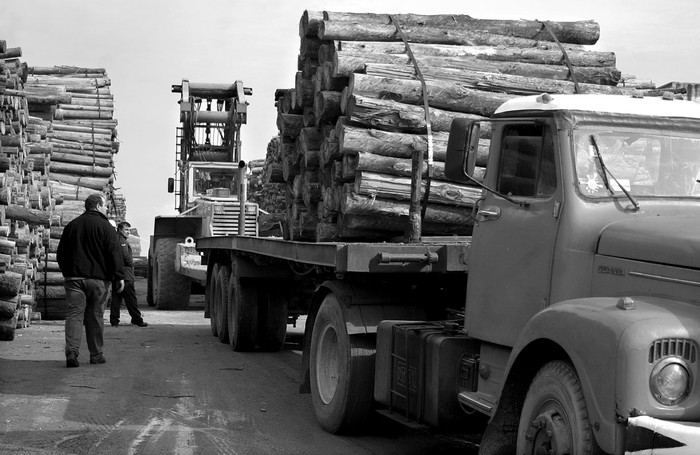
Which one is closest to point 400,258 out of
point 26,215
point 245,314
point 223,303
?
point 245,314

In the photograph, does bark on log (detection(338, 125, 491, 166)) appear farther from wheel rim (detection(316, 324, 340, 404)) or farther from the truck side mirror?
the truck side mirror

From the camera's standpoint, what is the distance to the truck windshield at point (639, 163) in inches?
233

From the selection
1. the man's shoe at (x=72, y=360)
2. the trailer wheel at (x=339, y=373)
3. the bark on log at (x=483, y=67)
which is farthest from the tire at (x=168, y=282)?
the trailer wheel at (x=339, y=373)

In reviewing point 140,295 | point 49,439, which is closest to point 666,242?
point 49,439

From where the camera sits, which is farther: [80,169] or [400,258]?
[80,169]

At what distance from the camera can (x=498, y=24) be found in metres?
10.8

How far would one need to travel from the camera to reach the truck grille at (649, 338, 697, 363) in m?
4.68

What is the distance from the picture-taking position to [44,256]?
18.3 m

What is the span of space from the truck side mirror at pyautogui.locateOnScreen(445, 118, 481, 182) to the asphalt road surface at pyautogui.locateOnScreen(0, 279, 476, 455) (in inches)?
101

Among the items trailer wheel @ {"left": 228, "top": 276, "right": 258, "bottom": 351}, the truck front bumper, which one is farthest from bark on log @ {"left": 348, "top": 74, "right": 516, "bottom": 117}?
the truck front bumper

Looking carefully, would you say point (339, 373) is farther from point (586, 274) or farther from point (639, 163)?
point (639, 163)

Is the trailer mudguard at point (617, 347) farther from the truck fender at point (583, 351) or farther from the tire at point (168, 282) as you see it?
the tire at point (168, 282)

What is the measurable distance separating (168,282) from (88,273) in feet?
31.4

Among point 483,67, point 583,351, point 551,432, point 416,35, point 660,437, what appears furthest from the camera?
point 416,35
